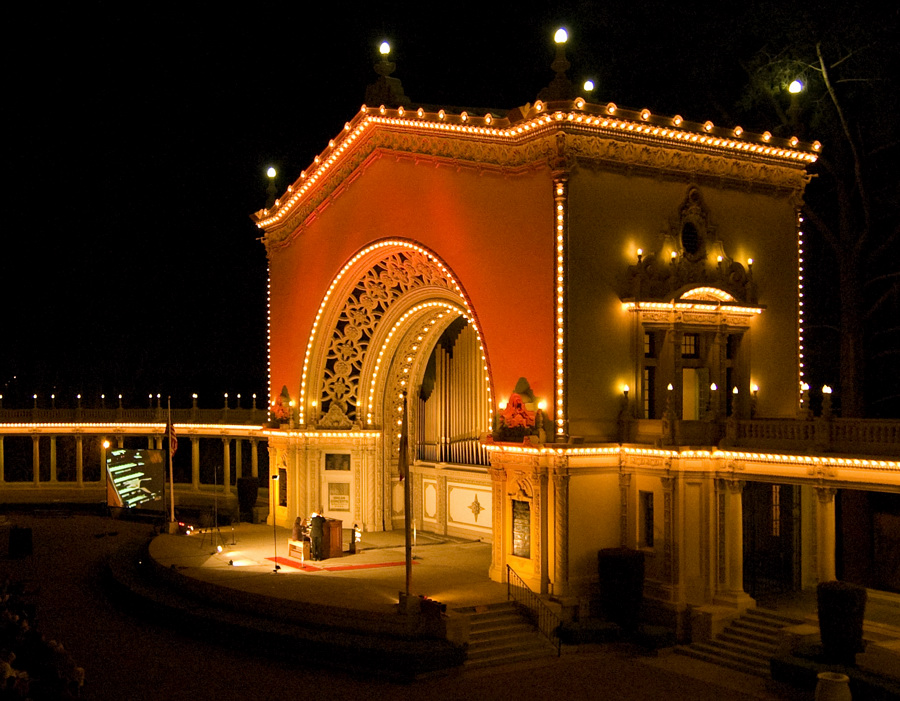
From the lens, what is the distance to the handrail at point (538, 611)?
2172 cm

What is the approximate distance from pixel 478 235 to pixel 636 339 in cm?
507

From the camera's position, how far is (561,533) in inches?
896

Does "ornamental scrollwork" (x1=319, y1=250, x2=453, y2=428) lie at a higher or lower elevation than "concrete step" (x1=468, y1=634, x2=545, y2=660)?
higher

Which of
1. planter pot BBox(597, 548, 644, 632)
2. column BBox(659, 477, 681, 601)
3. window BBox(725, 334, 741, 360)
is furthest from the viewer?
window BBox(725, 334, 741, 360)

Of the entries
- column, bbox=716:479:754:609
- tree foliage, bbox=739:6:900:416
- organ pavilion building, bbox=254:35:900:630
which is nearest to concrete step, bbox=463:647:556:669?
organ pavilion building, bbox=254:35:900:630

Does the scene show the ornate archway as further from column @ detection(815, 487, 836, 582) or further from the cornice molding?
column @ detection(815, 487, 836, 582)

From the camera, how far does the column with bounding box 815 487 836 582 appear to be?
20.8 meters

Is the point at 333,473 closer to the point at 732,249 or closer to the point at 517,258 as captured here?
the point at 517,258

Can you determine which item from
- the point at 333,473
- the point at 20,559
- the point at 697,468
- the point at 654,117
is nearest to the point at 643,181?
the point at 654,117

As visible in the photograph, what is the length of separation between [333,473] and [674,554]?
14716 mm

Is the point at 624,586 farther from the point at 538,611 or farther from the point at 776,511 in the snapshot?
the point at 776,511

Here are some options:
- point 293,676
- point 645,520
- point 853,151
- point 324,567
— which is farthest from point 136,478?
point 853,151

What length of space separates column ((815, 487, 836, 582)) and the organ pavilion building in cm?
6

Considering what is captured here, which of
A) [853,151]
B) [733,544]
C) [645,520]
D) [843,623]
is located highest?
[853,151]
